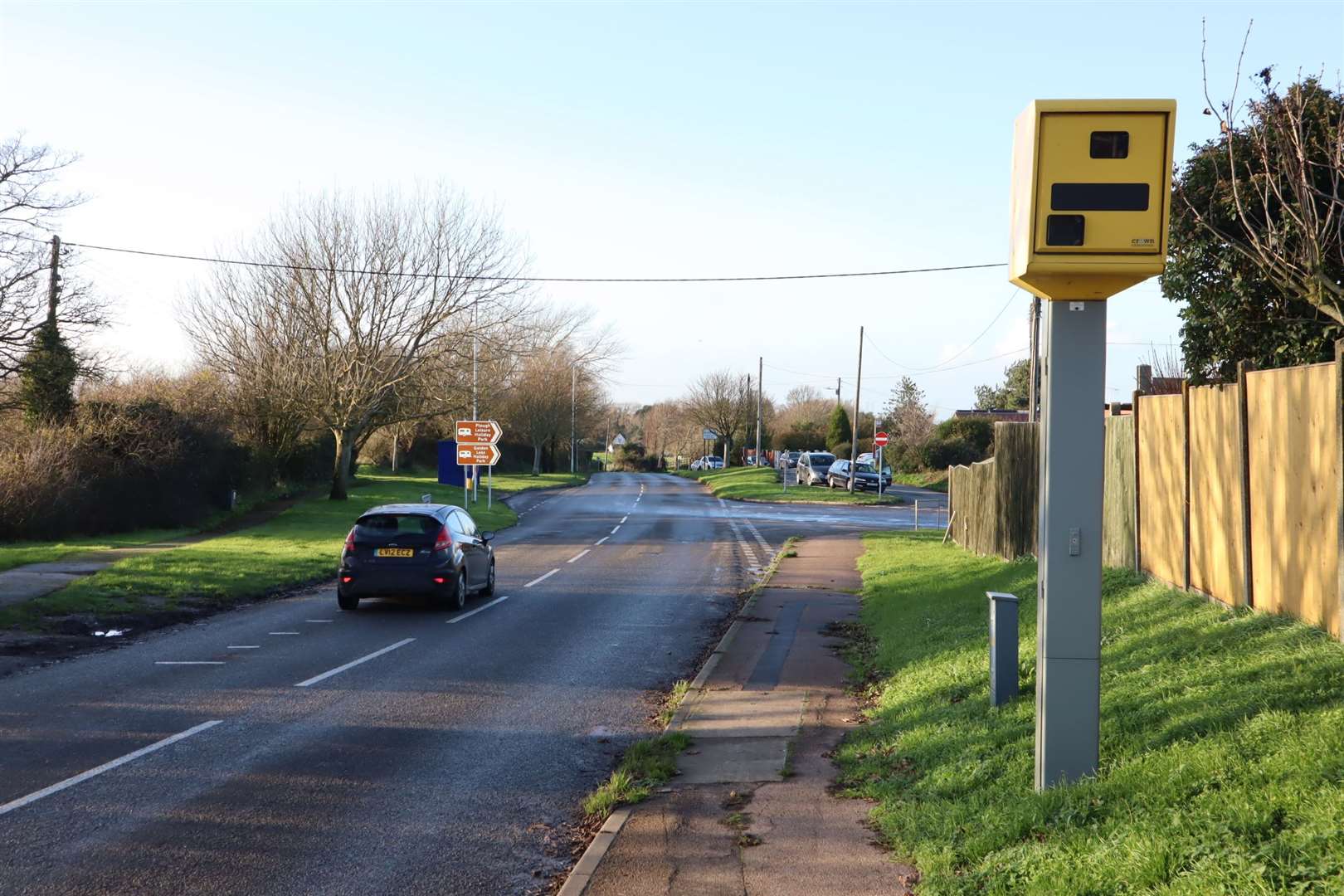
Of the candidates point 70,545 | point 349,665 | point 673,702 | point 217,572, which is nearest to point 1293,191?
point 673,702

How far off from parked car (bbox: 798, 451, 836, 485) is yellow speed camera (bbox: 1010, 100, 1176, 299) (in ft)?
177

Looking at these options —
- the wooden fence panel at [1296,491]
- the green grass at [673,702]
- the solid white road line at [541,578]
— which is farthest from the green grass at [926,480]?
the wooden fence panel at [1296,491]

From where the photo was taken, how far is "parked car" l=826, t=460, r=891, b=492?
54.2 meters

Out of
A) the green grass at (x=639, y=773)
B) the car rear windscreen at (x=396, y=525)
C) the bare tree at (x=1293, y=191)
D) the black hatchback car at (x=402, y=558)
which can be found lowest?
the green grass at (x=639, y=773)

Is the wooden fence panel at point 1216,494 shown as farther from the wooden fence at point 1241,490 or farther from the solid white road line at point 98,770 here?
the solid white road line at point 98,770

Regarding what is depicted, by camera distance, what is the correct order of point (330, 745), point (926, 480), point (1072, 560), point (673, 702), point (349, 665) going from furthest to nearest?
1. point (926, 480)
2. point (349, 665)
3. point (673, 702)
4. point (330, 745)
5. point (1072, 560)

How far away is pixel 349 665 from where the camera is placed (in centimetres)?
1182

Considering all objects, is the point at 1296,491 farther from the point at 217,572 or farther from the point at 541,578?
the point at 217,572

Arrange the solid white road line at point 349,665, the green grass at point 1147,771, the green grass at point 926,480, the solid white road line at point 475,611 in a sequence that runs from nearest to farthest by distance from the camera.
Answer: the green grass at point 1147,771, the solid white road line at point 349,665, the solid white road line at point 475,611, the green grass at point 926,480

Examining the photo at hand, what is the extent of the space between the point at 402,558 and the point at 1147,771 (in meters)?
12.2

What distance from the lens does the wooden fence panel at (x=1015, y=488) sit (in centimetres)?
1750

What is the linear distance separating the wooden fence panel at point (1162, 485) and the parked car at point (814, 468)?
157 feet

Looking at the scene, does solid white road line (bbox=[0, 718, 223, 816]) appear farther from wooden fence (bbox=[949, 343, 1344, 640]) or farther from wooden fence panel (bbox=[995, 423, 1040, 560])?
wooden fence panel (bbox=[995, 423, 1040, 560])

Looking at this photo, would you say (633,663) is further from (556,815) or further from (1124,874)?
(1124,874)
